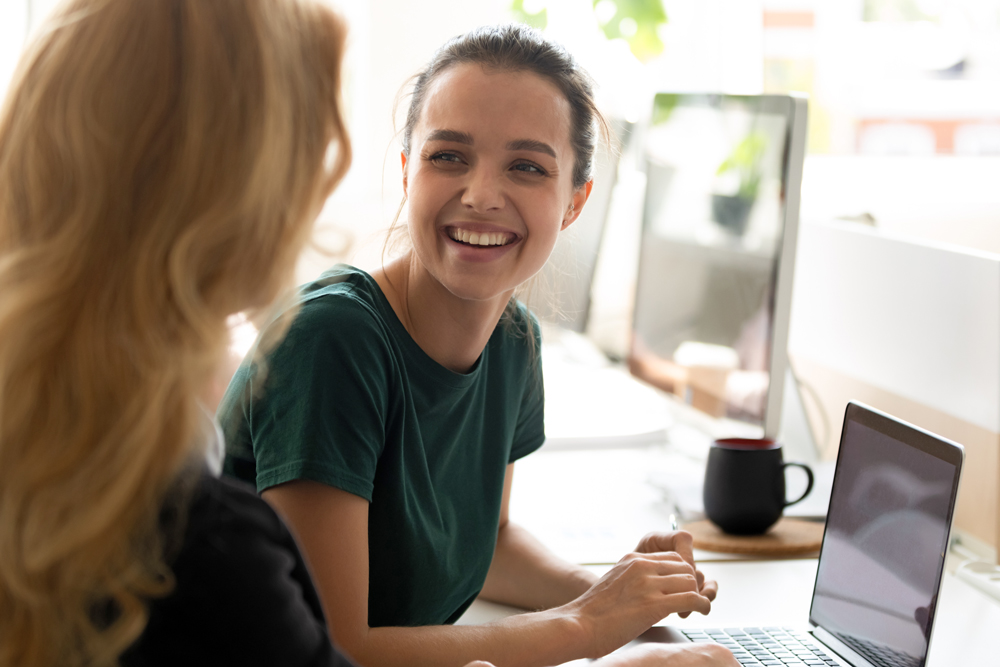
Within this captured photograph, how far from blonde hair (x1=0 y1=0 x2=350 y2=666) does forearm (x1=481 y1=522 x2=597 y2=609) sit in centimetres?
70

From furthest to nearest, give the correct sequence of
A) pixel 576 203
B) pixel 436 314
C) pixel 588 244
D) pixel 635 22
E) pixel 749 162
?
pixel 635 22 → pixel 588 244 → pixel 749 162 → pixel 576 203 → pixel 436 314

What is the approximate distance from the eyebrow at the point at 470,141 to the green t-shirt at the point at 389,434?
18cm

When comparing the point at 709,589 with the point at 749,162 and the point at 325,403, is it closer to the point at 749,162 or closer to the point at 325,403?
the point at 325,403

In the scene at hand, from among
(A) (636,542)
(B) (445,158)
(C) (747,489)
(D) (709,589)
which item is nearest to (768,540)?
(C) (747,489)

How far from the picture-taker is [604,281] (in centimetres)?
247

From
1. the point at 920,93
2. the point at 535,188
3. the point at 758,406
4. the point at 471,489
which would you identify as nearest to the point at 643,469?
the point at 758,406

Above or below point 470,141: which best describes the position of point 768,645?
below

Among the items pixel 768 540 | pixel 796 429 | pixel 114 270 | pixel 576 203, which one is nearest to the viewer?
pixel 114 270

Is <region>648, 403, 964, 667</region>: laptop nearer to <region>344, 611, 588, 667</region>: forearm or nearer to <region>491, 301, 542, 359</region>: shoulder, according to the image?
<region>344, 611, 588, 667</region>: forearm

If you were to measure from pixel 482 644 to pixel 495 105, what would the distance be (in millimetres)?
587

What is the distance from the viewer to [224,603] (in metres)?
0.58

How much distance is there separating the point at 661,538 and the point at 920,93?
4.31 m

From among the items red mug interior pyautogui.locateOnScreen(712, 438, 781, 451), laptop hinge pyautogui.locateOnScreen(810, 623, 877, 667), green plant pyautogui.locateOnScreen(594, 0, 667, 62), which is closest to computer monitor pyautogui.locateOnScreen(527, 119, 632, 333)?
green plant pyautogui.locateOnScreen(594, 0, 667, 62)

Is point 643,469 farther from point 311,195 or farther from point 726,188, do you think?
point 311,195
